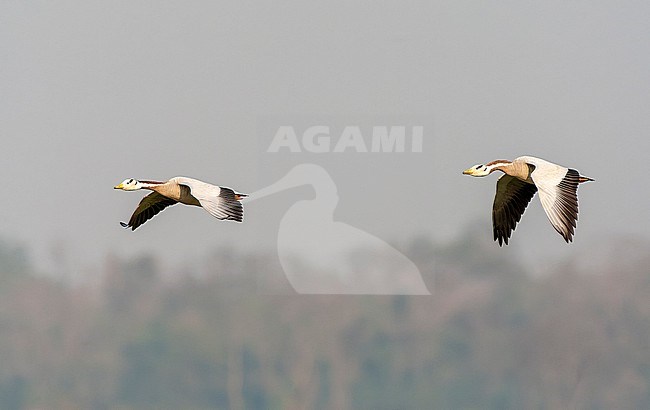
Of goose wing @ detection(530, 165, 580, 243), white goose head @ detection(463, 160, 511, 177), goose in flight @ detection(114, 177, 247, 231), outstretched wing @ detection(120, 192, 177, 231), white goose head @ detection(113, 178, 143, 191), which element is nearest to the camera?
goose wing @ detection(530, 165, 580, 243)

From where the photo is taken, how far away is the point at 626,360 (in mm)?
14445

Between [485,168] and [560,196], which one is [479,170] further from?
[560,196]

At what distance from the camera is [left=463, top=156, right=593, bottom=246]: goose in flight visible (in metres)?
5.92

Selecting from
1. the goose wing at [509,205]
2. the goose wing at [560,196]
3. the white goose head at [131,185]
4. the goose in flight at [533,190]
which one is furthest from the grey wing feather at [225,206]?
the goose wing at [509,205]

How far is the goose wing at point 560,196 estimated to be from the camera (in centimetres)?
584

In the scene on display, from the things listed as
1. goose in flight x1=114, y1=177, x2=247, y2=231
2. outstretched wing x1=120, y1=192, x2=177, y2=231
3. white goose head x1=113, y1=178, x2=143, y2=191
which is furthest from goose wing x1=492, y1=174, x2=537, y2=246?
white goose head x1=113, y1=178, x2=143, y2=191

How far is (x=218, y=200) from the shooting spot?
6.30 meters

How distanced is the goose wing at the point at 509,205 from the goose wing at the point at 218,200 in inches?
73.1

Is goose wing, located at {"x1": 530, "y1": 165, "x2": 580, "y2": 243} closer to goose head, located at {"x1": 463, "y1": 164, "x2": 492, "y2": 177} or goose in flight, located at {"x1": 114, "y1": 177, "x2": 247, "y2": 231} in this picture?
goose head, located at {"x1": 463, "y1": 164, "x2": 492, "y2": 177}

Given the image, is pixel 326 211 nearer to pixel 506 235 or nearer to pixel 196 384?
pixel 196 384

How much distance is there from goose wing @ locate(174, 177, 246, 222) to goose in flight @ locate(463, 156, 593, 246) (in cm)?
144

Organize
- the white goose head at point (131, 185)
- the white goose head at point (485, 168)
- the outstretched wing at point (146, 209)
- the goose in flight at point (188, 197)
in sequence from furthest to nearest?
the outstretched wing at point (146, 209)
the white goose head at point (131, 185)
the white goose head at point (485, 168)
the goose in flight at point (188, 197)

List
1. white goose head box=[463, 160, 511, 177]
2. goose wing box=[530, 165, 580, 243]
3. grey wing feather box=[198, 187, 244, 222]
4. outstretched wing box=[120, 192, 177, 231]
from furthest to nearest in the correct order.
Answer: outstretched wing box=[120, 192, 177, 231], white goose head box=[463, 160, 511, 177], grey wing feather box=[198, 187, 244, 222], goose wing box=[530, 165, 580, 243]

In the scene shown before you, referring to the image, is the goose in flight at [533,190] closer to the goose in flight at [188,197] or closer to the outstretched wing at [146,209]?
the goose in flight at [188,197]
